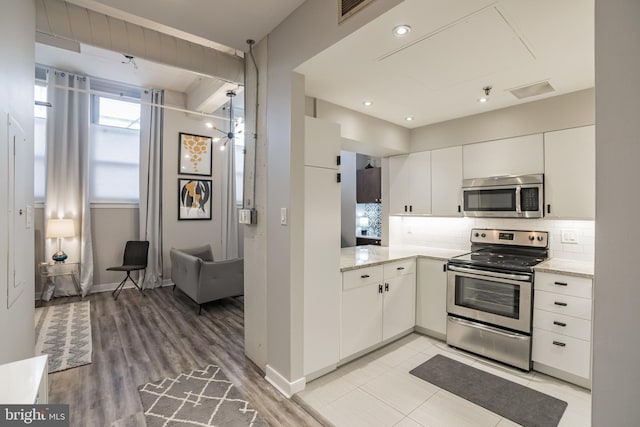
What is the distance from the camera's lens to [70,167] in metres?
4.95

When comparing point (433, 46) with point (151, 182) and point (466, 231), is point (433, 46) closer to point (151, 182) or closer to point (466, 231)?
point (466, 231)

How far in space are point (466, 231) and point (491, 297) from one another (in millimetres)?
1044

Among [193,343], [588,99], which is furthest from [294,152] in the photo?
[588,99]

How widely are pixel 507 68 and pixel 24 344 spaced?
395cm

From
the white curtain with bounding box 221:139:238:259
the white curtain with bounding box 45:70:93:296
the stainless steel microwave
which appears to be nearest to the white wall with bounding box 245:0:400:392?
the stainless steel microwave

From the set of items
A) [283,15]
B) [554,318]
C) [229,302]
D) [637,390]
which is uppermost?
[283,15]

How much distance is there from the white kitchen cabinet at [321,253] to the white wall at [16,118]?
1.71 meters

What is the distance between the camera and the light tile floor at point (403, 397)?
2051mm

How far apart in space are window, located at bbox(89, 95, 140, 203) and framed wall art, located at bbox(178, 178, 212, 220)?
774 millimetres

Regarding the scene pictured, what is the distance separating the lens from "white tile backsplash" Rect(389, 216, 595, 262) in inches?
115

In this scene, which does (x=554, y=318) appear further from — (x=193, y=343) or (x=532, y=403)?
(x=193, y=343)

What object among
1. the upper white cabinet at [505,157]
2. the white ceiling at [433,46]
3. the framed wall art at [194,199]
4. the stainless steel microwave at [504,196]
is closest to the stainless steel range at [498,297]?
the stainless steel microwave at [504,196]

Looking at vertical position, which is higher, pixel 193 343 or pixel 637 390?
pixel 637 390

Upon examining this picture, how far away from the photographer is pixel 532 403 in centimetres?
223
